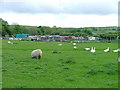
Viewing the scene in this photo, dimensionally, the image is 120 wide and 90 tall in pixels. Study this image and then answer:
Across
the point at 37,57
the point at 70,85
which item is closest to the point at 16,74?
the point at 70,85

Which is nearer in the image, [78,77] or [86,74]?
[78,77]

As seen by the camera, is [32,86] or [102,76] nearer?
[32,86]

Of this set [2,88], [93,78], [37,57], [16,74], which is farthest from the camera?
[37,57]

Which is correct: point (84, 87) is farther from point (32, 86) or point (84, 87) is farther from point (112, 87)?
point (32, 86)

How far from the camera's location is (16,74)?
14.0m

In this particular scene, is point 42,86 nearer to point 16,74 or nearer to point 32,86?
point 32,86

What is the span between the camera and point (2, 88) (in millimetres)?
10688

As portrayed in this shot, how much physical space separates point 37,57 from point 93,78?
11177mm

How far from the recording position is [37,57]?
23.5m

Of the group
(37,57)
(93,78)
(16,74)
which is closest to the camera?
(93,78)

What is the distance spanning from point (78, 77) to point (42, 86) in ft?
9.22

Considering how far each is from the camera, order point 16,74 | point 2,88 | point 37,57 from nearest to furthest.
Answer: point 2,88
point 16,74
point 37,57

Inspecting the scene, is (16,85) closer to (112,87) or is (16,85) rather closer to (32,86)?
(32,86)

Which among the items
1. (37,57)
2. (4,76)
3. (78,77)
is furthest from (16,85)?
(37,57)
